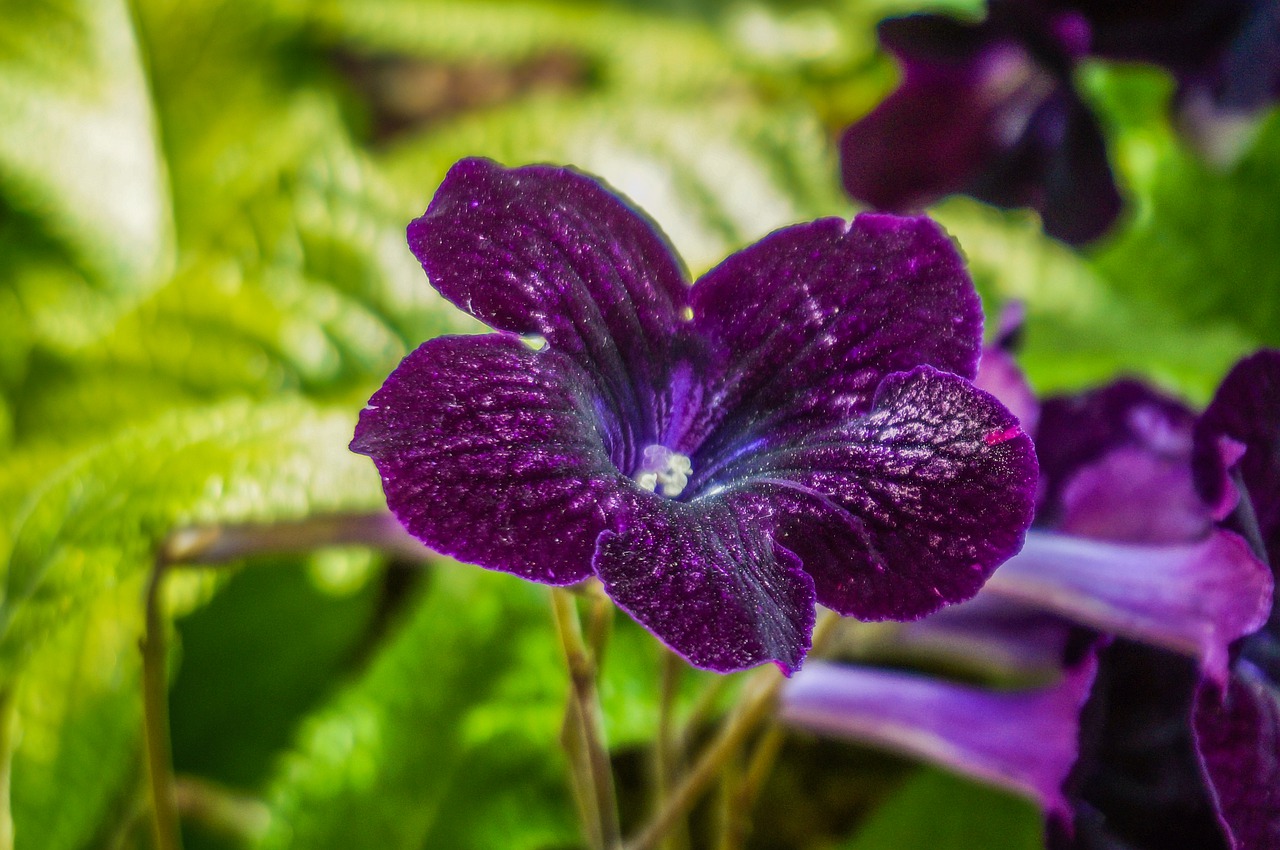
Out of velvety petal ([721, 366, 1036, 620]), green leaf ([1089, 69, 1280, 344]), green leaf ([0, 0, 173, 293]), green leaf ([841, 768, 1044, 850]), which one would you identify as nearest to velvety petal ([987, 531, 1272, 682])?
velvety petal ([721, 366, 1036, 620])

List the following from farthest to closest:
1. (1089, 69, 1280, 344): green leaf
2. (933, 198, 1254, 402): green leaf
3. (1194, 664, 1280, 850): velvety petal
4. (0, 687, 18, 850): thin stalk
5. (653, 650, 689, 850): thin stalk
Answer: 1. (1089, 69, 1280, 344): green leaf
2. (933, 198, 1254, 402): green leaf
3. (0, 687, 18, 850): thin stalk
4. (653, 650, 689, 850): thin stalk
5. (1194, 664, 1280, 850): velvety petal

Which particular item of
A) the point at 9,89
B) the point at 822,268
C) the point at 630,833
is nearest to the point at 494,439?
the point at 822,268

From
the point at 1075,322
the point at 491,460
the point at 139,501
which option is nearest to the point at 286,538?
the point at 139,501

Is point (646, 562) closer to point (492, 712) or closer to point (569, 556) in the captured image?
point (569, 556)

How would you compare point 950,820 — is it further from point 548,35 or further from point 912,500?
point 548,35

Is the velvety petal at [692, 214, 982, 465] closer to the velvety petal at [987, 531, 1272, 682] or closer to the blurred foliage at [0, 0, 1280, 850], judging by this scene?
the velvety petal at [987, 531, 1272, 682]

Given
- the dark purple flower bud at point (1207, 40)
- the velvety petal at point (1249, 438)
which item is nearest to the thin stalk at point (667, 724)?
the velvety petal at point (1249, 438)
